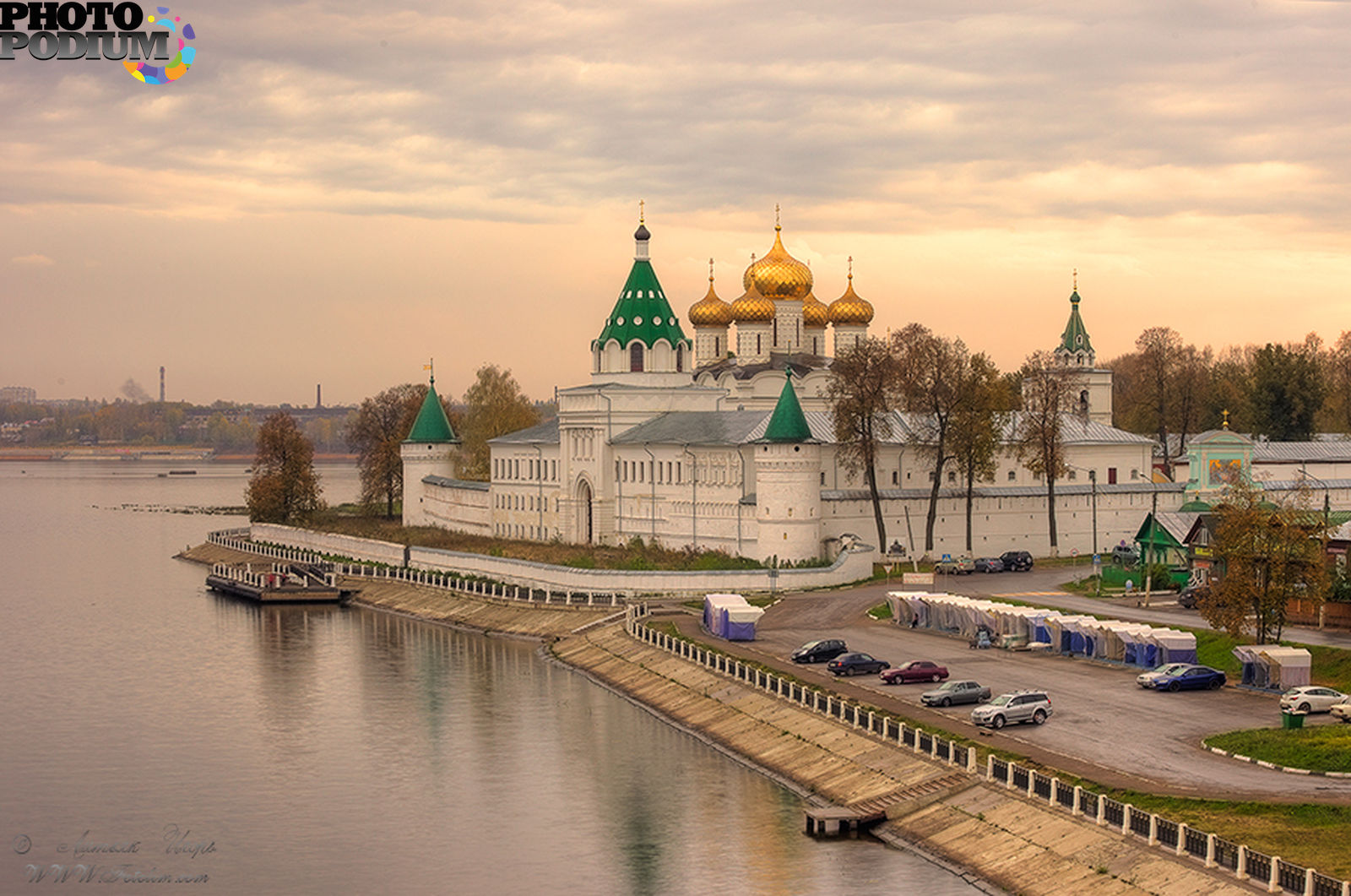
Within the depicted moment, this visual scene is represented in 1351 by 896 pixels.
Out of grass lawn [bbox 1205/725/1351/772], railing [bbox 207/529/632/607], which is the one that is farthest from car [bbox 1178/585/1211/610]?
railing [bbox 207/529/632/607]

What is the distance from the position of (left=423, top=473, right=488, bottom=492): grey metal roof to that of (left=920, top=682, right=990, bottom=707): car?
4993 centimetres

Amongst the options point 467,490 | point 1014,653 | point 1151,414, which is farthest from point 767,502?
point 1151,414

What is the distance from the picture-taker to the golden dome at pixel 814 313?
84.6 m

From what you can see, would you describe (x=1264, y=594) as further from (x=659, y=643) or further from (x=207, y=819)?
(x=207, y=819)

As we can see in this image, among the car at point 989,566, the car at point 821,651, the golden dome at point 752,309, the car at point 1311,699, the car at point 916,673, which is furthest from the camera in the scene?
the golden dome at point 752,309

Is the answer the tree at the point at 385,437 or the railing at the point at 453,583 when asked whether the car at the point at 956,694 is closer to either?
the railing at the point at 453,583

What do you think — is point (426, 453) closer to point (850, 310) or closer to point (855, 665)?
point (850, 310)

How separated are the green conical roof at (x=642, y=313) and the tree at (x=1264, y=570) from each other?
118ft

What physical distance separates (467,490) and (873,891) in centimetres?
6006

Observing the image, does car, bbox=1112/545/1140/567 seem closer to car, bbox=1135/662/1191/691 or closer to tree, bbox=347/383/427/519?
car, bbox=1135/662/1191/691

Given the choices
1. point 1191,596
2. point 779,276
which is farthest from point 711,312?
point 1191,596

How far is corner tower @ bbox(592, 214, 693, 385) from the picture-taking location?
7412cm

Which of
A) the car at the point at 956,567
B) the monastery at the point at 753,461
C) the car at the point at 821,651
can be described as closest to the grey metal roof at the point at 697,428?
the monastery at the point at 753,461

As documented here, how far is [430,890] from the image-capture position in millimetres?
28250
